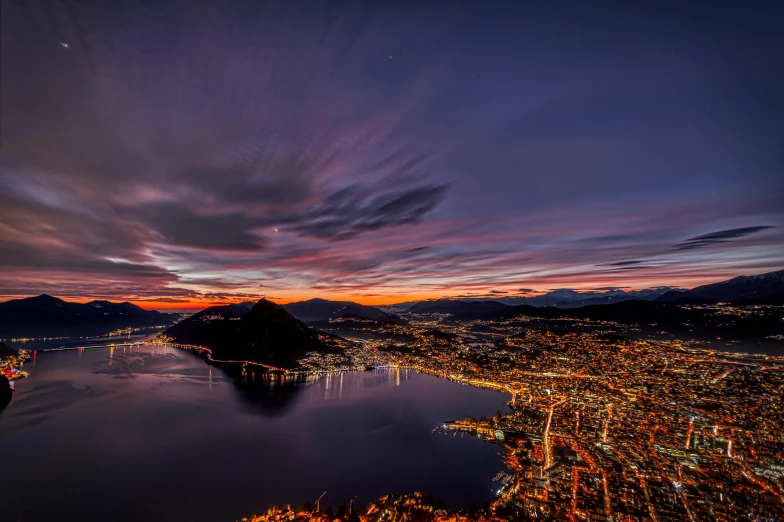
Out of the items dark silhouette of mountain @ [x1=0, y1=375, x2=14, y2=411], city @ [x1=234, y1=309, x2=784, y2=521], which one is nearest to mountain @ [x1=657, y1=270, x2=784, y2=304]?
city @ [x1=234, y1=309, x2=784, y2=521]

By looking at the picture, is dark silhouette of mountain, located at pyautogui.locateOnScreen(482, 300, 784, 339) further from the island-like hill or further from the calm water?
the island-like hill

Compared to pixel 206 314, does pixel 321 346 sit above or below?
below

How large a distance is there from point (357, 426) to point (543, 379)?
90.3ft

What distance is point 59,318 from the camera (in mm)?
142500

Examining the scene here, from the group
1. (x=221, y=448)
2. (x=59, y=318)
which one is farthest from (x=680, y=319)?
(x=59, y=318)

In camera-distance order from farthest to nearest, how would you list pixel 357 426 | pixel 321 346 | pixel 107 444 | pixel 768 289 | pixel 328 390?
pixel 768 289, pixel 321 346, pixel 328 390, pixel 357 426, pixel 107 444

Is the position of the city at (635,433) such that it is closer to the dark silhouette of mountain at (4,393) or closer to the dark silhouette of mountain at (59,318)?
the dark silhouette of mountain at (4,393)

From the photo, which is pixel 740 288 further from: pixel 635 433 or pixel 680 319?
pixel 635 433

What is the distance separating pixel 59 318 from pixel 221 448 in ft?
589

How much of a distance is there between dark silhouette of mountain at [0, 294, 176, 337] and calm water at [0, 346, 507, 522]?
11070 cm

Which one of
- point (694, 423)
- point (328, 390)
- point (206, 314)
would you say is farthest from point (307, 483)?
point (206, 314)

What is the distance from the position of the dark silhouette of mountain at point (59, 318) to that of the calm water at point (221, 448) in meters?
111

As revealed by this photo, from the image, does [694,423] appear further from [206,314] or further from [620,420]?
[206,314]

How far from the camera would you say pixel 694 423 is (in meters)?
26.4
